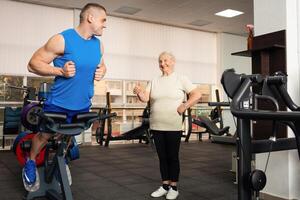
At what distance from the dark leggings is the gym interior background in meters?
1.85

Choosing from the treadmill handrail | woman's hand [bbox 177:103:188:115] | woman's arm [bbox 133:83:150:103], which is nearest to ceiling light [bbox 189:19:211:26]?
woman's arm [bbox 133:83:150:103]

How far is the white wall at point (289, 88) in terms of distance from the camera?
2779mm

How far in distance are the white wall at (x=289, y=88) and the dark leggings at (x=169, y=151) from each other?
0.83 metres

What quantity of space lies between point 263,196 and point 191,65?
258 inches

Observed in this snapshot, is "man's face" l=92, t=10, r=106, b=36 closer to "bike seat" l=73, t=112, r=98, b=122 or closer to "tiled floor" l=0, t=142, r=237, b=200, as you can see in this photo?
"bike seat" l=73, t=112, r=98, b=122

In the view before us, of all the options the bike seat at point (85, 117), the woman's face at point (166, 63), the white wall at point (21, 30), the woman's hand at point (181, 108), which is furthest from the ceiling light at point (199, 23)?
the bike seat at point (85, 117)

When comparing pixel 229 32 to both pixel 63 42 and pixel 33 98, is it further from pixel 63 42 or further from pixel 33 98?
pixel 63 42

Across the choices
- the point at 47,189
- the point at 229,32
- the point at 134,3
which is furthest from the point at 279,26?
the point at 229,32

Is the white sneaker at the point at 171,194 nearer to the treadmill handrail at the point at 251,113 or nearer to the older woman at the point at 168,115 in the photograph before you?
the older woman at the point at 168,115

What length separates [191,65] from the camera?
30.2ft

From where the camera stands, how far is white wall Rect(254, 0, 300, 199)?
2.78 m

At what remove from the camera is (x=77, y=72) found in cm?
223

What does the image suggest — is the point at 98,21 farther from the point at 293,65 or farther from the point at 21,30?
the point at 21,30

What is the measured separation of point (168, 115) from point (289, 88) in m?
1.14
